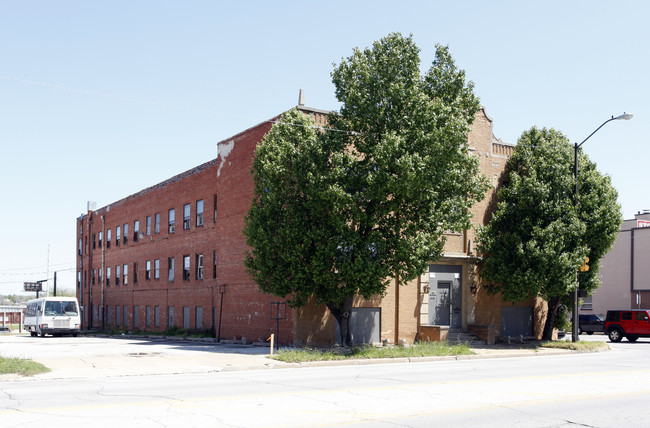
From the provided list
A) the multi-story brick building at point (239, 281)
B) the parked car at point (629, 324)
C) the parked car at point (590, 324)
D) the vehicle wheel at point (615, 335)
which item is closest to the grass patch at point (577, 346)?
the multi-story brick building at point (239, 281)

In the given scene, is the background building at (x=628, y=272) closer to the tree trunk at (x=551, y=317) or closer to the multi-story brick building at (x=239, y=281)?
the multi-story brick building at (x=239, y=281)

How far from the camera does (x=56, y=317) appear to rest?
→ 44.0 m

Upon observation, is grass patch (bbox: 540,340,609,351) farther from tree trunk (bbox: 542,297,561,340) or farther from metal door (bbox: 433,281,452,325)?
metal door (bbox: 433,281,452,325)

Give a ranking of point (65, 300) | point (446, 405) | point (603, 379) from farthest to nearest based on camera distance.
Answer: point (65, 300) < point (603, 379) < point (446, 405)

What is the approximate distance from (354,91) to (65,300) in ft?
96.8

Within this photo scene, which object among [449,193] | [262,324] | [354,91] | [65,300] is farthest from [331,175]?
[65,300]

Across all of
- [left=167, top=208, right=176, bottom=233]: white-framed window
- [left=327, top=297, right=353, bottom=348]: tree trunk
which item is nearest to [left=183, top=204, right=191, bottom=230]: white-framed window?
[left=167, top=208, right=176, bottom=233]: white-framed window

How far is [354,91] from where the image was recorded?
2450 cm

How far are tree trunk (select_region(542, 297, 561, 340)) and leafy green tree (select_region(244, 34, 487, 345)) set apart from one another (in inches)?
378

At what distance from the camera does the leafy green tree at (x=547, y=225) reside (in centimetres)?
2888

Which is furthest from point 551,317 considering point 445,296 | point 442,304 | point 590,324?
point 590,324

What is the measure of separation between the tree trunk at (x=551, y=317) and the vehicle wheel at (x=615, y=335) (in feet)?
23.3

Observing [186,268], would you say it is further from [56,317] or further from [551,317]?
[551,317]

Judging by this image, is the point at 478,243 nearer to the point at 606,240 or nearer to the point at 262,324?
the point at 606,240
